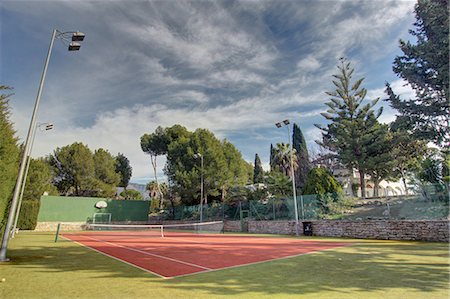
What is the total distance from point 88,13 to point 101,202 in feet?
87.8

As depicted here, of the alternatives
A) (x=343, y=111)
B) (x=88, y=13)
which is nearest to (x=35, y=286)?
(x=88, y=13)

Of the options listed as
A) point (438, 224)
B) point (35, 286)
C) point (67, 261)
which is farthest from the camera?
point (438, 224)

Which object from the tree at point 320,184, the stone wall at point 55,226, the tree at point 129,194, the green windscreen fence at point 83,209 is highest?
the tree at point 129,194

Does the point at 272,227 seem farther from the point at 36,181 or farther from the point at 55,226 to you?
→ the point at 36,181

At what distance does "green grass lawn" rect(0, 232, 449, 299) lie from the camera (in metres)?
4.50

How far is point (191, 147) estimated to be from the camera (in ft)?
110

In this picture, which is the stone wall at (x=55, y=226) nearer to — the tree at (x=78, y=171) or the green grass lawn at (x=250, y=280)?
the tree at (x=78, y=171)

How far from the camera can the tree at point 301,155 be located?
126ft

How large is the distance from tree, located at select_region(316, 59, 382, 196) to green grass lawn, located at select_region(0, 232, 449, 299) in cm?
2119

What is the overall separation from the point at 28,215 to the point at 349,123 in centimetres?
3413

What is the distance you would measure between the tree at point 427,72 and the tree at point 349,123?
31.6 feet

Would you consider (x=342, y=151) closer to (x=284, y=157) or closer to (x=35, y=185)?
(x=284, y=157)

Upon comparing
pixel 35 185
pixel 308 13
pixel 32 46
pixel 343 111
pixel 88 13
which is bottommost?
pixel 35 185

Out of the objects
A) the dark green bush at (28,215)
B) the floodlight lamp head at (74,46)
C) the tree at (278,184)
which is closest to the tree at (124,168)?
the dark green bush at (28,215)
